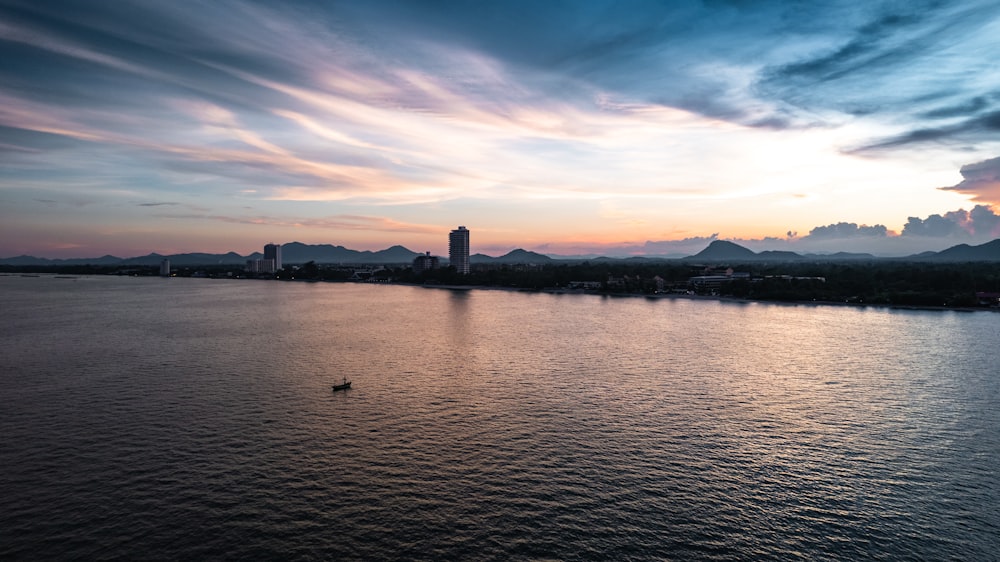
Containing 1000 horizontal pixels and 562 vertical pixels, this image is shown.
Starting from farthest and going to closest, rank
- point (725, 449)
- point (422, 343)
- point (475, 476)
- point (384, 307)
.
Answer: point (384, 307) → point (422, 343) → point (725, 449) → point (475, 476)

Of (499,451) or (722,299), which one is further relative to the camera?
(722,299)

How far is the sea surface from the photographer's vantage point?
74.2ft

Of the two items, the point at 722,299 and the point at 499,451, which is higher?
the point at 722,299

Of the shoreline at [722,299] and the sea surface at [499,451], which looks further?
the shoreline at [722,299]

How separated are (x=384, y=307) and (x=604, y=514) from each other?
100629 millimetres

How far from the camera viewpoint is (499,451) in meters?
31.5

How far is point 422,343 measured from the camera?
6925cm

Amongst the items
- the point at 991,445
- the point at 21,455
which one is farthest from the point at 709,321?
the point at 21,455

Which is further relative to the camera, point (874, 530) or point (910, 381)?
point (910, 381)

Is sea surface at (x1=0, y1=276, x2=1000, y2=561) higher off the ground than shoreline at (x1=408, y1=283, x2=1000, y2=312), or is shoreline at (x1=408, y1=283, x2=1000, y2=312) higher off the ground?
shoreline at (x1=408, y1=283, x2=1000, y2=312)

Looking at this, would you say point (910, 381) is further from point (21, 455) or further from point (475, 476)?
point (21, 455)

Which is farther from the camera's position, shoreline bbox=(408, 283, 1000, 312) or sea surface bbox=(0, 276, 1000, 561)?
shoreline bbox=(408, 283, 1000, 312)

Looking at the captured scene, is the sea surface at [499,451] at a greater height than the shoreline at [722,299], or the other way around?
the shoreline at [722,299]

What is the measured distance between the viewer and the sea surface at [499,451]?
22.6m
